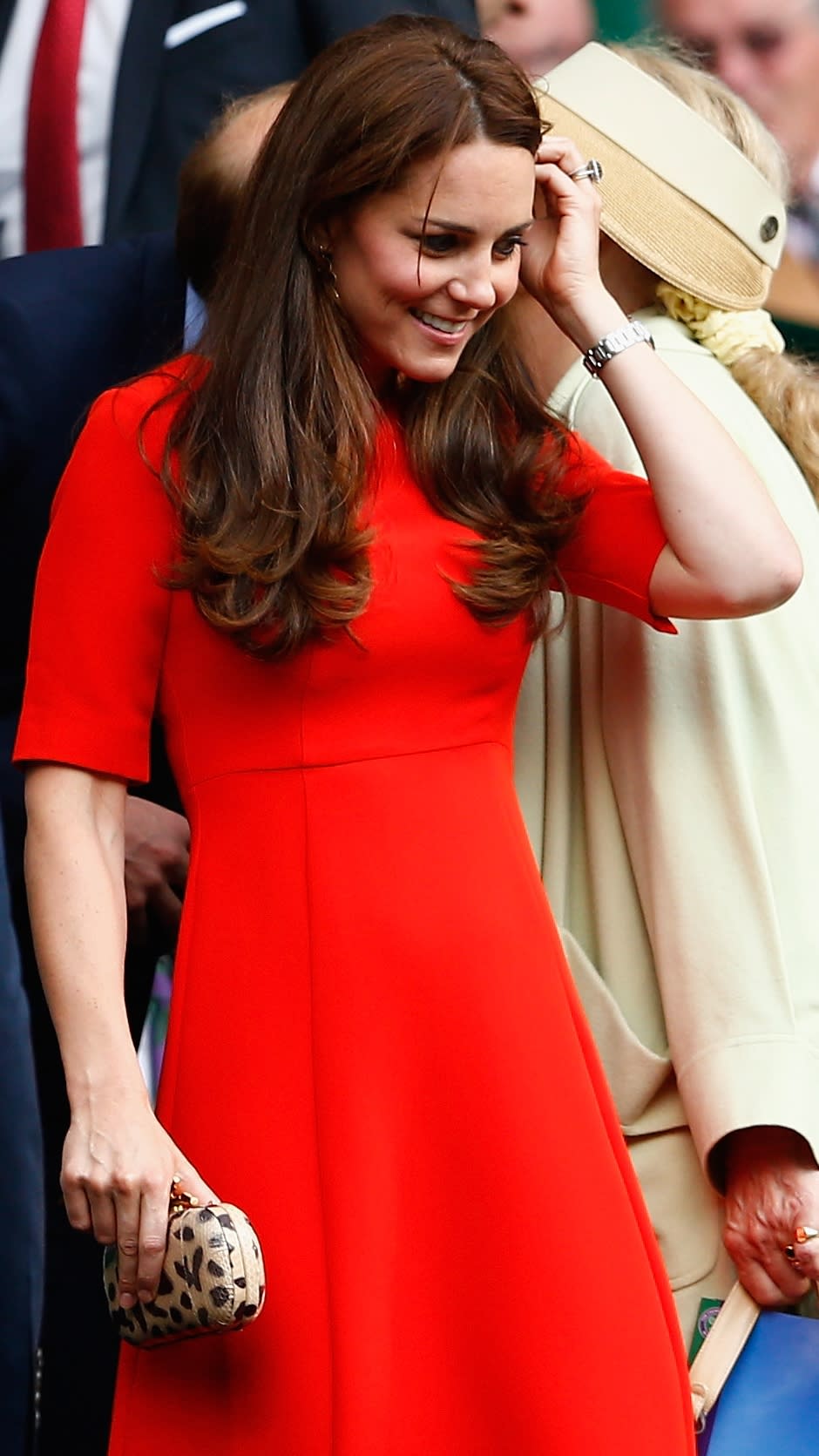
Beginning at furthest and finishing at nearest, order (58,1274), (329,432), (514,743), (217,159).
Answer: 1. (58,1274)
2. (217,159)
3. (514,743)
4. (329,432)

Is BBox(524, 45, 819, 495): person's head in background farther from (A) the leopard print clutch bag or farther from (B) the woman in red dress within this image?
(A) the leopard print clutch bag

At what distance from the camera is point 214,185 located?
2.19m

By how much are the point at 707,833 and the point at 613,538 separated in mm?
293

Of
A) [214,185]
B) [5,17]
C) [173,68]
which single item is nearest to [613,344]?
[214,185]

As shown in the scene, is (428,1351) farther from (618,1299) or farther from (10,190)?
(10,190)

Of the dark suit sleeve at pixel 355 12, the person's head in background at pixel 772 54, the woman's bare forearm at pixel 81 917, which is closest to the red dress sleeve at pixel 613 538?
the woman's bare forearm at pixel 81 917

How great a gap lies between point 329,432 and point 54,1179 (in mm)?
1084

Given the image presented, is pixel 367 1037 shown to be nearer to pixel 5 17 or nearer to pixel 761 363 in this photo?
pixel 761 363

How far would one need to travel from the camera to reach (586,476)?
186 cm

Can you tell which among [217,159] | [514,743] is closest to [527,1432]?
[514,743]

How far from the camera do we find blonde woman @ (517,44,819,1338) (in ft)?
6.08

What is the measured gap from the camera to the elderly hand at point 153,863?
212 cm

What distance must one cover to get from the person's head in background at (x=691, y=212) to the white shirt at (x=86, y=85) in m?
1.00

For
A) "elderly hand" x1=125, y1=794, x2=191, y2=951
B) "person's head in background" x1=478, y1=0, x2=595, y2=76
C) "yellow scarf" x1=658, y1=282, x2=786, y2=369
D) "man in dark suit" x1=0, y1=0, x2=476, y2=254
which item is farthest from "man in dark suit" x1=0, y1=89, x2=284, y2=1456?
"person's head in background" x1=478, y1=0, x2=595, y2=76
